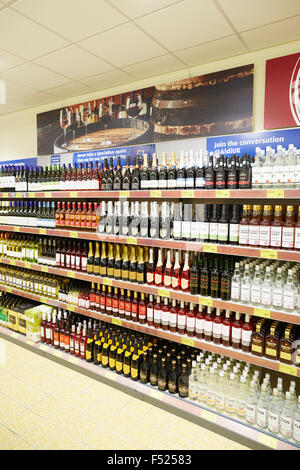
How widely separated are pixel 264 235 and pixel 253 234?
0.08m

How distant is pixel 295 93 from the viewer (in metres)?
2.83

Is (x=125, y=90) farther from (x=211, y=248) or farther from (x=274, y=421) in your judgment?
(x=274, y=421)

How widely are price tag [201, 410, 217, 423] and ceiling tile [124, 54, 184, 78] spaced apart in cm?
355

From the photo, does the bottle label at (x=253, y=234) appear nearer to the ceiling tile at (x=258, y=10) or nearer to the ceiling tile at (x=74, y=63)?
the ceiling tile at (x=258, y=10)

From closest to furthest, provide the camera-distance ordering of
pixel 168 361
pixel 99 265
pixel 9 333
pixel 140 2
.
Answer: pixel 140 2 → pixel 168 361 → pixel 99 265 → pixel 9 333

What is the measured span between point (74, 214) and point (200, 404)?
2366 mm

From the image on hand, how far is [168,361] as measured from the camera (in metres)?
2.77

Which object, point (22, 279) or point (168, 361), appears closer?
point (168, 361)

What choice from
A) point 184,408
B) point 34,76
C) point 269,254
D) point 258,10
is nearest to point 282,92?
point 258,10

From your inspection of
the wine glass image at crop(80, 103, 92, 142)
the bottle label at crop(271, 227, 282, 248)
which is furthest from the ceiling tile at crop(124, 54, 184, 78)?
the bottle label at crop(271, 227, 282, 248)

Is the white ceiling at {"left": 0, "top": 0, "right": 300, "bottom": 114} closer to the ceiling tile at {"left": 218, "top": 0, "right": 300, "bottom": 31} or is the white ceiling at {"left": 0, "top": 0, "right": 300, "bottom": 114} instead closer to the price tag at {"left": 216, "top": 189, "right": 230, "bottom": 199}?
the ceiling tile at {"left": 218, "top": 0, "right": 300, "bottom": 31}

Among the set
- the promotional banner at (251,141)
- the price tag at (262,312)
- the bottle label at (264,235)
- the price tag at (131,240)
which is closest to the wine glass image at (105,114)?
the promotional banner at (251,141)
